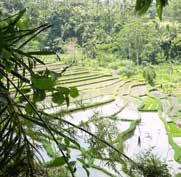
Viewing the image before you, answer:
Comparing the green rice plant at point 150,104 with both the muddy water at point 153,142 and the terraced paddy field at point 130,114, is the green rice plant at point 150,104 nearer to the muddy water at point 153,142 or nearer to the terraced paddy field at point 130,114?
the terraced paddy field at point 130,114

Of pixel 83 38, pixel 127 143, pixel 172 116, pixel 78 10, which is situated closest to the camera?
pixel 127 143

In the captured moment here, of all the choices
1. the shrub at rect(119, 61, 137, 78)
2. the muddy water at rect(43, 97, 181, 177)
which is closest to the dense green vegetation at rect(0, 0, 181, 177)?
the shrub at rect(119, 61, 137, 78)

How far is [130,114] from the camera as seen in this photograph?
35.6ft

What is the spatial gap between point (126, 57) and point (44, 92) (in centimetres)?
1814

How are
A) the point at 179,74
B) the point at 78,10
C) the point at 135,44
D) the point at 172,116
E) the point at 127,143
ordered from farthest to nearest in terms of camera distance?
the point at 78,10 < the point at 135,44 < the point at 179,74 < the point at 172,116 < the point at 127,143

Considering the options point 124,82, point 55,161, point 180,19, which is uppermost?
point 55,161

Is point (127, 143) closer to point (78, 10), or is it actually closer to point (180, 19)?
point (180, 19)

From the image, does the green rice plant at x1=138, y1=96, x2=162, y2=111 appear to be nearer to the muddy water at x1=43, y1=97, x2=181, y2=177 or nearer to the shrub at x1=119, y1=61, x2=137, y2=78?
the muddy water at x1=43, y1=97, x2=181, y2=177

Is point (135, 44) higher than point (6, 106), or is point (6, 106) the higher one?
point (6, 106)

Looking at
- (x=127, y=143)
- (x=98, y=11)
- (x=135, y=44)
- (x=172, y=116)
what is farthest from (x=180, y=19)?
(x=127, y=143)

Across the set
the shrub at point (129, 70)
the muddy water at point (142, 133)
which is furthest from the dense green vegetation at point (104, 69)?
the muddy water at point (142, 133)

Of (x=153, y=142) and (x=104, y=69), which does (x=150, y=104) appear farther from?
(x=104, y=69)

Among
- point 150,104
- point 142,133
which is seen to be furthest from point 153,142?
point 150,104

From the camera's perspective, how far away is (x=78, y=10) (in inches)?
844
